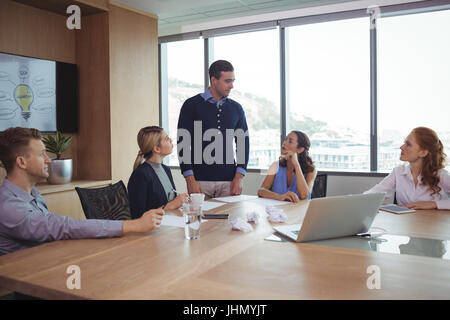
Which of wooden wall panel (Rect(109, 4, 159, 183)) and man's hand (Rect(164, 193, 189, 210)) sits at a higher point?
wooden wall panel (Rect(109, 4, 159, 183))

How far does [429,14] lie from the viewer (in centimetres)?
445

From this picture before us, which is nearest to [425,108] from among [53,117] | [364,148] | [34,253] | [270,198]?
[364,148]

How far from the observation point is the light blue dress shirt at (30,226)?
4.88ft

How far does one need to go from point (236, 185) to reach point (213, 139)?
424 millimetres

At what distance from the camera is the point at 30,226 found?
1.51 meters

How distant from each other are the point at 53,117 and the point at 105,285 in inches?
131

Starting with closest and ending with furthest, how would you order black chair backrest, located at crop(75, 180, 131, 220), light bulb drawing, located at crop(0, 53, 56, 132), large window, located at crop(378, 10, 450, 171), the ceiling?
black chair backrest, located at crop(75, 180, 131, 220), light bulb drawing, located at crop(0, 53, 56, 132), the ceiling, large window, located at crop(378, 10, 450, 171)

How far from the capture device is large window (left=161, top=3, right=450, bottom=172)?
14.7 feet

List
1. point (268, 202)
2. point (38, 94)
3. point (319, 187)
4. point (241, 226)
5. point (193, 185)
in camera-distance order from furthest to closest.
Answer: point (38, 94)
point (319, 187)
point (193, 185)
point (268, 202)
point (241, 226)

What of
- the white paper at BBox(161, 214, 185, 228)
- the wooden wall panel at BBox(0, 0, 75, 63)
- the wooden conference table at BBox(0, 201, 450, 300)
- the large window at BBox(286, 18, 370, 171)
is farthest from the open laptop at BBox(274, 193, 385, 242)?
the large window at BBox(286, 18, 370, 171)

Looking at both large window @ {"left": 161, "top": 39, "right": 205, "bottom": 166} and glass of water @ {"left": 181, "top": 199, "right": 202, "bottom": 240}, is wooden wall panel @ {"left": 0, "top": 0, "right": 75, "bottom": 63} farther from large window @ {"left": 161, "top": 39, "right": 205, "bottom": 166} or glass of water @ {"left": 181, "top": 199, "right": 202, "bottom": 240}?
glass of water @ {"left": 181, "top": 199, "right": 202, "bottom": 240}

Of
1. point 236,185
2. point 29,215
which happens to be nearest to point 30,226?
point 29,215

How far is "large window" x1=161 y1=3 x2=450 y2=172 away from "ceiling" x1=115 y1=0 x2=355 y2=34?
0.72 feet

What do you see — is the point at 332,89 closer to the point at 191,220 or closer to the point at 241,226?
the point at 241,226
